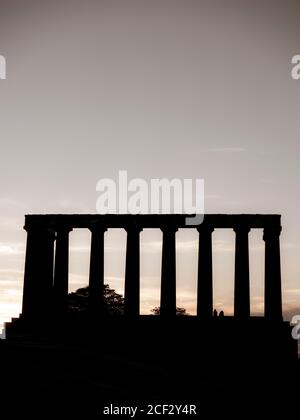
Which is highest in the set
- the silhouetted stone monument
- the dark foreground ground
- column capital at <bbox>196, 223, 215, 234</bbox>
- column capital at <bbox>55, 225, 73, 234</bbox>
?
column capital at <bbox>55, 225, 73, 234</bbox>

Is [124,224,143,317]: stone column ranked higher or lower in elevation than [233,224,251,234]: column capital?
lower

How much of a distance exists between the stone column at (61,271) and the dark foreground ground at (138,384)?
3060cm

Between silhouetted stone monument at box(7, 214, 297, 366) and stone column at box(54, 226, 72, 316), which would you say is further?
stone column at box(54, 226, 72, 316)

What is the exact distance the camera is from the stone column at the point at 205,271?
144000 mm

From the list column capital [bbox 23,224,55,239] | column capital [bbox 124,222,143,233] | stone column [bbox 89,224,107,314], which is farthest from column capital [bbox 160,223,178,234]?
column capital [bbox 23,224,55,239]

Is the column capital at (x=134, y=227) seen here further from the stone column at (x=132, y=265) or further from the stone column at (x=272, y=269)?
the stone column at (x=272, y=269)

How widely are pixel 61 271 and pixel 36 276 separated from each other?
446 centimetres

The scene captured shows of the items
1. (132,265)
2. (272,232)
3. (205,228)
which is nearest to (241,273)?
(272,232)

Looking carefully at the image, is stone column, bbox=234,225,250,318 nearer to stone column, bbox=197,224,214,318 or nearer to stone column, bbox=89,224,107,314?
stone column, bbox=197,224,214,318

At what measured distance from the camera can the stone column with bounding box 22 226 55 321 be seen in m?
149

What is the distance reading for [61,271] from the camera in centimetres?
15062

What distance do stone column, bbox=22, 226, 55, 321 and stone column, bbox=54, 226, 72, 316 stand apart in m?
1.79

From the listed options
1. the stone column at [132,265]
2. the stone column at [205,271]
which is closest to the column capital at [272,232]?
the stone column at [205,271]
